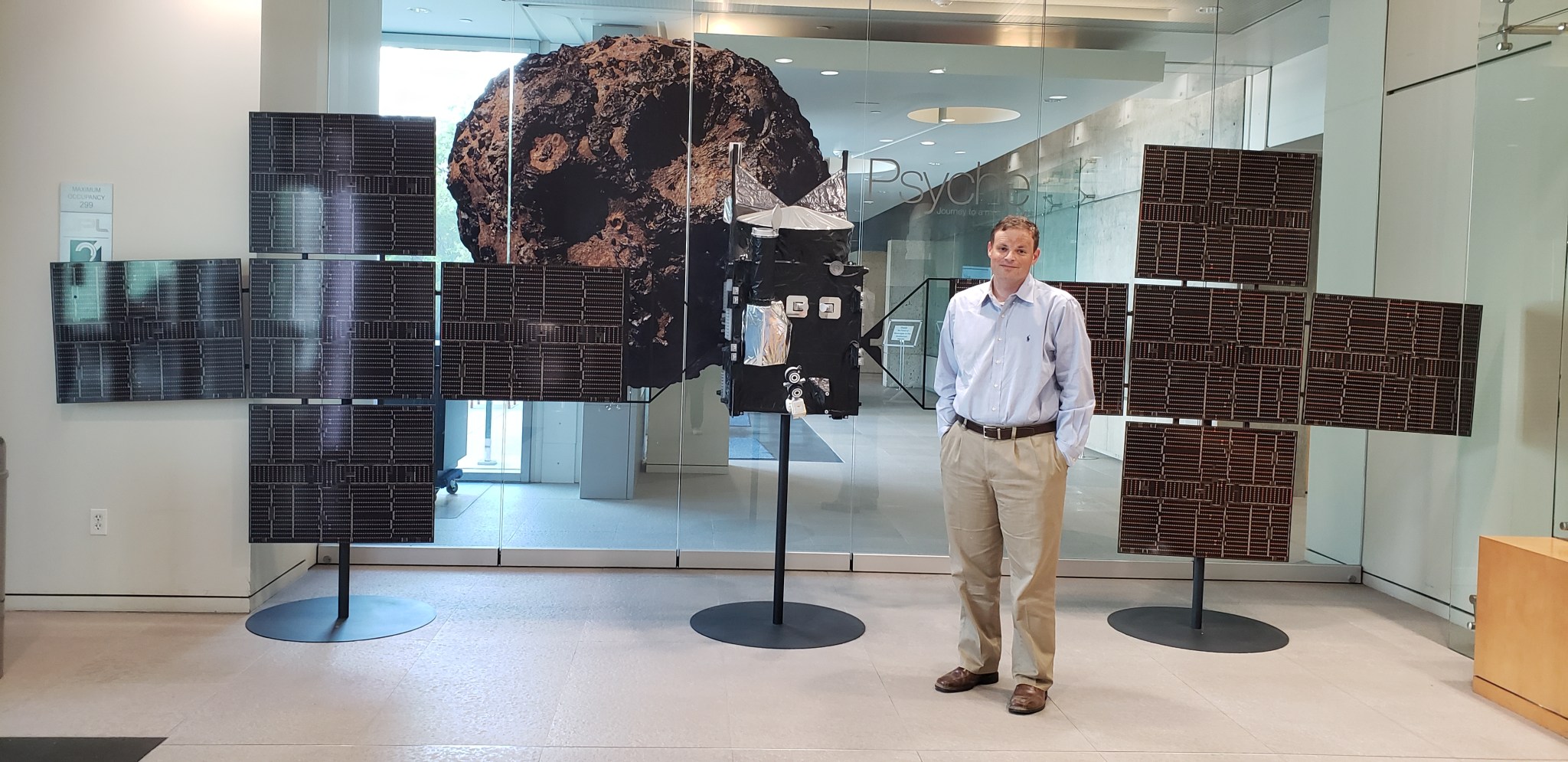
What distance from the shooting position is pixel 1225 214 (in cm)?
462

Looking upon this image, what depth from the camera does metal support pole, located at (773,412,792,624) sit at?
4.41m

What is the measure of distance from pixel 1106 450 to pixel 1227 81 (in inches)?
77.9

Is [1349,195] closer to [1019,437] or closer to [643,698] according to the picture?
[1019,437]

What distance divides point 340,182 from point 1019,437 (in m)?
2.86

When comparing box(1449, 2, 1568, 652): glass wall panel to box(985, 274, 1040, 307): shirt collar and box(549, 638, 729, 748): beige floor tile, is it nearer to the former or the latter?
box(985, 274, 1040, 307): shirt collar

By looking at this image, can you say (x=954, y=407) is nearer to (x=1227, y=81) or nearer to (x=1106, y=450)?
(x=1106, y=450)

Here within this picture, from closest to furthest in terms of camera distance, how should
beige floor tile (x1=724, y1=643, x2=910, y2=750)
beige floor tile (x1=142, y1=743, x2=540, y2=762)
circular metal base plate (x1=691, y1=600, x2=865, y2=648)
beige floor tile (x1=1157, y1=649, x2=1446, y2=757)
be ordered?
beige floor tile (x1=142, y1=743, x2=540, y2=762), beige floor tile (x1=724, y1=643, x2=910, y2=750), beige floor tile (x1=1157, y1=649, x2=1446, y2=757), circular metal base plate (x1=691, y1=600, x2=865, y2=648)

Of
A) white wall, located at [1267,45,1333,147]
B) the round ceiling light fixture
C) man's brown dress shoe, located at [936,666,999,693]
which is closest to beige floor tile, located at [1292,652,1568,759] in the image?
man's brown dress shoe, located at [936,666,999,693]

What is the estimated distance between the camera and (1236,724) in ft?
11.8

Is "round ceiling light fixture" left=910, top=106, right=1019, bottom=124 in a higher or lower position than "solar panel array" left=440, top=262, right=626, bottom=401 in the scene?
higher

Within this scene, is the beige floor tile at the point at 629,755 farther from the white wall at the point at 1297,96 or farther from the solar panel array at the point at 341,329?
the white wall at the point at 1297,96

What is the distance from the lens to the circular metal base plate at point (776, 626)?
4.31 meters

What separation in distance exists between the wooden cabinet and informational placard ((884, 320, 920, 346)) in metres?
2.57

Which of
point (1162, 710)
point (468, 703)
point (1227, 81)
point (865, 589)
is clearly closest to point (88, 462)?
point (468, 703)
